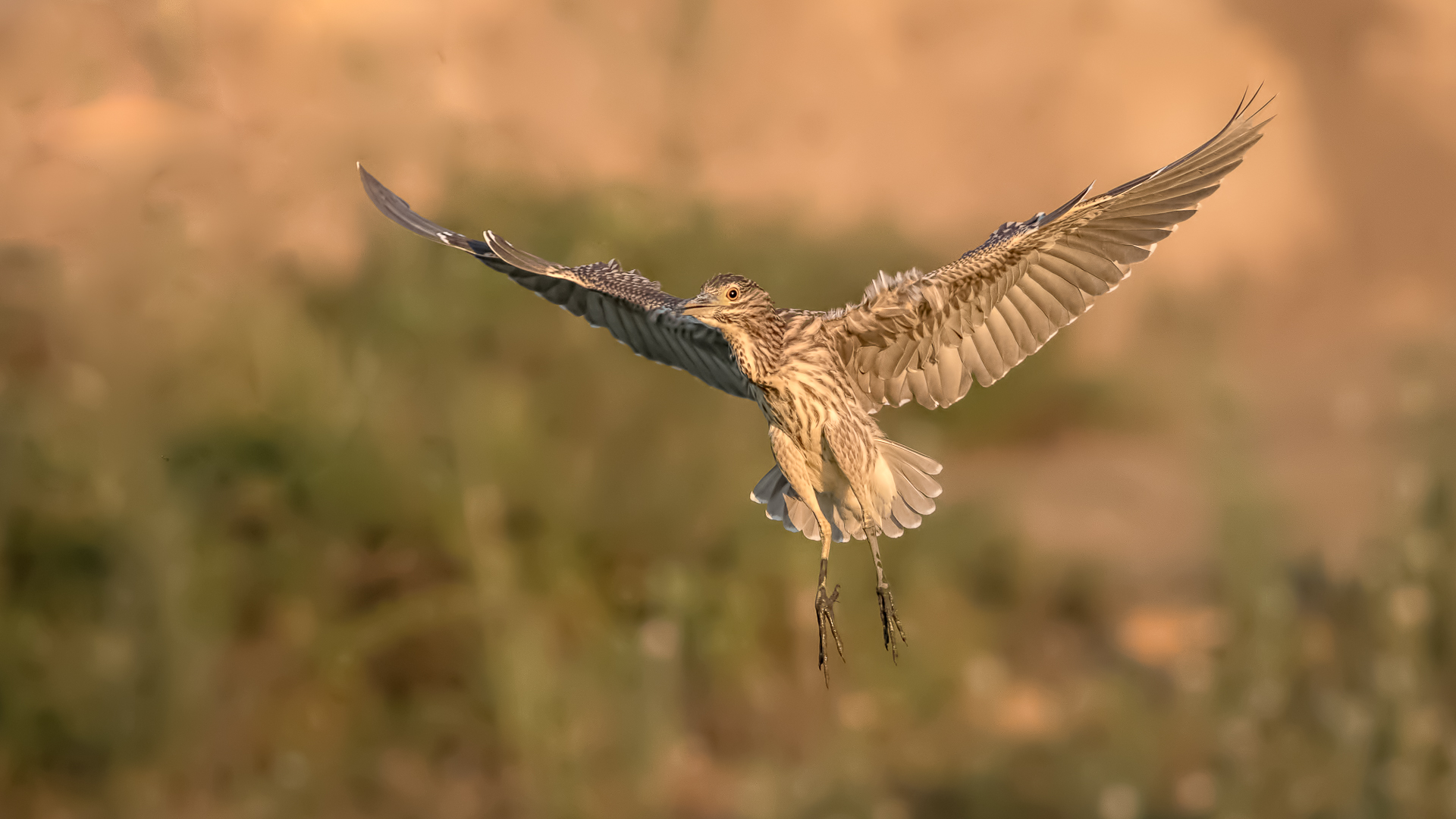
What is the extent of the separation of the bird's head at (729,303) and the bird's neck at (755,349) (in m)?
0.01

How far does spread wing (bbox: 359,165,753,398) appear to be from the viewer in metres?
2.44

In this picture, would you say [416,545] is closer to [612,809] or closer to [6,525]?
[612,809]

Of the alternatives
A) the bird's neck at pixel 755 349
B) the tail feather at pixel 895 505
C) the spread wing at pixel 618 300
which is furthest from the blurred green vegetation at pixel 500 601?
the bird's neck at pixel 755 349

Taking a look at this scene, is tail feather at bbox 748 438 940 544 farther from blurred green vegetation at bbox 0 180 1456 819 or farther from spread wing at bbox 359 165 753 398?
blurred green vegetation at bbox 0 180 1456 819

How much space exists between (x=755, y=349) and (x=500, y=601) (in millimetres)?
2691

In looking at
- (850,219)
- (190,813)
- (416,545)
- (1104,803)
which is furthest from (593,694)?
(850,219)

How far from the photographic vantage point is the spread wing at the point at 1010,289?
2.16 m

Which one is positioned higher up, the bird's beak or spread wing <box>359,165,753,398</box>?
spread wing <box>359,165,753,398</box>

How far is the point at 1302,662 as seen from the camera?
4340 mm

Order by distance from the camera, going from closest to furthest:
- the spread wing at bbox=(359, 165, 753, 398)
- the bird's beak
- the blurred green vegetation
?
the bird's beak, the spread wing at bbox=(359, 165, 753, 398), the blurred green vegetation

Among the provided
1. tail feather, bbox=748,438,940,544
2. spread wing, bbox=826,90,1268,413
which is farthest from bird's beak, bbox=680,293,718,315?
tail feather, bbox=748,438,940,544

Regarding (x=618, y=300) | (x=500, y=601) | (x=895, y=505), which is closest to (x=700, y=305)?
(x=618, y=300)

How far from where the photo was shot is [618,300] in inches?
102

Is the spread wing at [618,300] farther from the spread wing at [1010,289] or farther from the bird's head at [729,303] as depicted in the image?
the spread wing at [1010,289]
